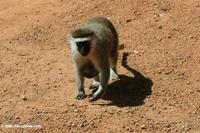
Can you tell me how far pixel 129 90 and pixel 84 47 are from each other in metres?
1.12

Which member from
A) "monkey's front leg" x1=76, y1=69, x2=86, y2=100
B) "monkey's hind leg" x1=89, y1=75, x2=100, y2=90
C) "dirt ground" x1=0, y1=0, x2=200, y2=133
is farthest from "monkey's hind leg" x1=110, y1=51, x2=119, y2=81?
"monkey's front leg" x1=76, y1=69, x2=86, y2=100

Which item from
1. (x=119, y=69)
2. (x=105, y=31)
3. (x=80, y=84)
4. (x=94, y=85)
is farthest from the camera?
(x=119, y=69)

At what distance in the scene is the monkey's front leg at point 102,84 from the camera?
27.5 feet

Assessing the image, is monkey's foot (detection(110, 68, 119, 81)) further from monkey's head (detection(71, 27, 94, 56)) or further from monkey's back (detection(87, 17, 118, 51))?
monkey's head (detection(71, 27, 94, 56))

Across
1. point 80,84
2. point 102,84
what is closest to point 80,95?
point 80,84

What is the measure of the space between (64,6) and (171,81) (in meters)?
3.47

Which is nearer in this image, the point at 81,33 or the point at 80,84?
the point at 81,33

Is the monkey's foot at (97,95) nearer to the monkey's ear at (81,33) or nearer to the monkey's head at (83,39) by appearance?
the monkey's head at (83,39)

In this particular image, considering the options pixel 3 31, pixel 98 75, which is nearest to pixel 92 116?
pixel 98 75

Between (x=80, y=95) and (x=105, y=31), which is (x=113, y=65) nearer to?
(x=105, y=31)

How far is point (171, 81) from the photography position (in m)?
8.81

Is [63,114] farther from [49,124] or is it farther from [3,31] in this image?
[3,31]

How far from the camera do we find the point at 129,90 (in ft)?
28.7

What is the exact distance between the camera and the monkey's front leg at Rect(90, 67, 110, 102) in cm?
838
